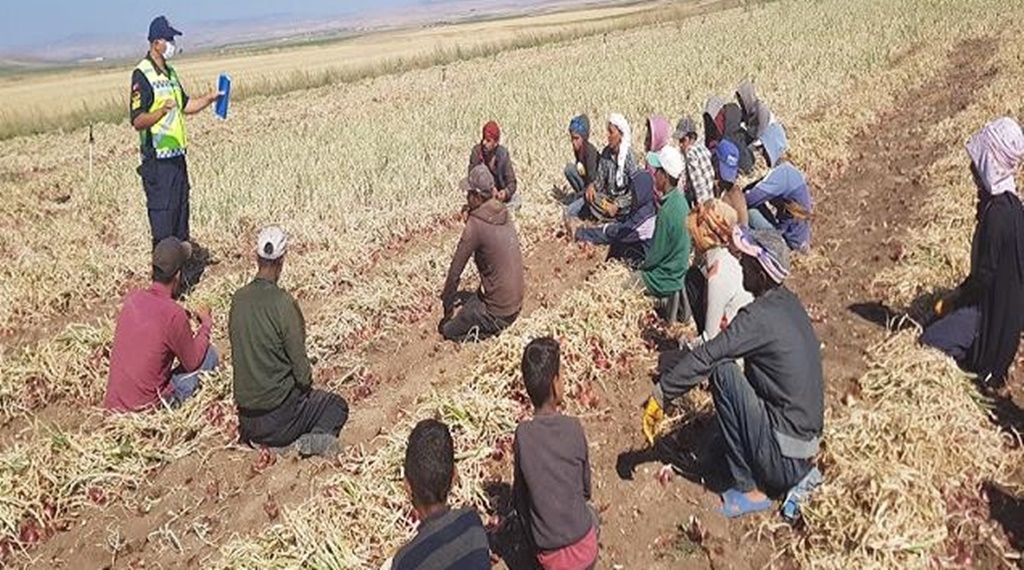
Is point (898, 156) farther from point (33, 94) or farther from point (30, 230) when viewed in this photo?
point (33, 94)

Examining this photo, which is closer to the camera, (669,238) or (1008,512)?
(1008,512)

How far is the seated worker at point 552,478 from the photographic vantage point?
4340 millimetres

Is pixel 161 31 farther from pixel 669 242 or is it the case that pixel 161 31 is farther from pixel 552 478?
pixel 552 478

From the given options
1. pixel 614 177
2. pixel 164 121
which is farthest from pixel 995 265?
pixel 164 121

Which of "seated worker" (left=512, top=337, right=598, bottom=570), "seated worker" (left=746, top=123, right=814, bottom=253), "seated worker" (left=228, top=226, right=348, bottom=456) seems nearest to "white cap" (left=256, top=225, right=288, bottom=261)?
"seated worker" (left=228, top=226, right=348, bottom=456)

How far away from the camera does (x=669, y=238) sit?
761 centimetres

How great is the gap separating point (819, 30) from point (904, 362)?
23822 millimetres

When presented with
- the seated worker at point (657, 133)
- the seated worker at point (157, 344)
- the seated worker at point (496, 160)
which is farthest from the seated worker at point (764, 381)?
the seated worker at point (496, 160)

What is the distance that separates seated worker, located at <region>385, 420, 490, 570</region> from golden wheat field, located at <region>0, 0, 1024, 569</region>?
1.66 metres

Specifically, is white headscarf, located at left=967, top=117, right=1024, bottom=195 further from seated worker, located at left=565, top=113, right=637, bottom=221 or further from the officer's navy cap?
the officer's navy cap

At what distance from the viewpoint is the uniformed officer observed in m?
9.16

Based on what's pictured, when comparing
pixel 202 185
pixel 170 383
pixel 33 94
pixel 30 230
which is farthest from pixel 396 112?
pixel 33 94

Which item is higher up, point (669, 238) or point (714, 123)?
point (714, 123)

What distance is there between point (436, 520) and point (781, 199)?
6.90 metres
